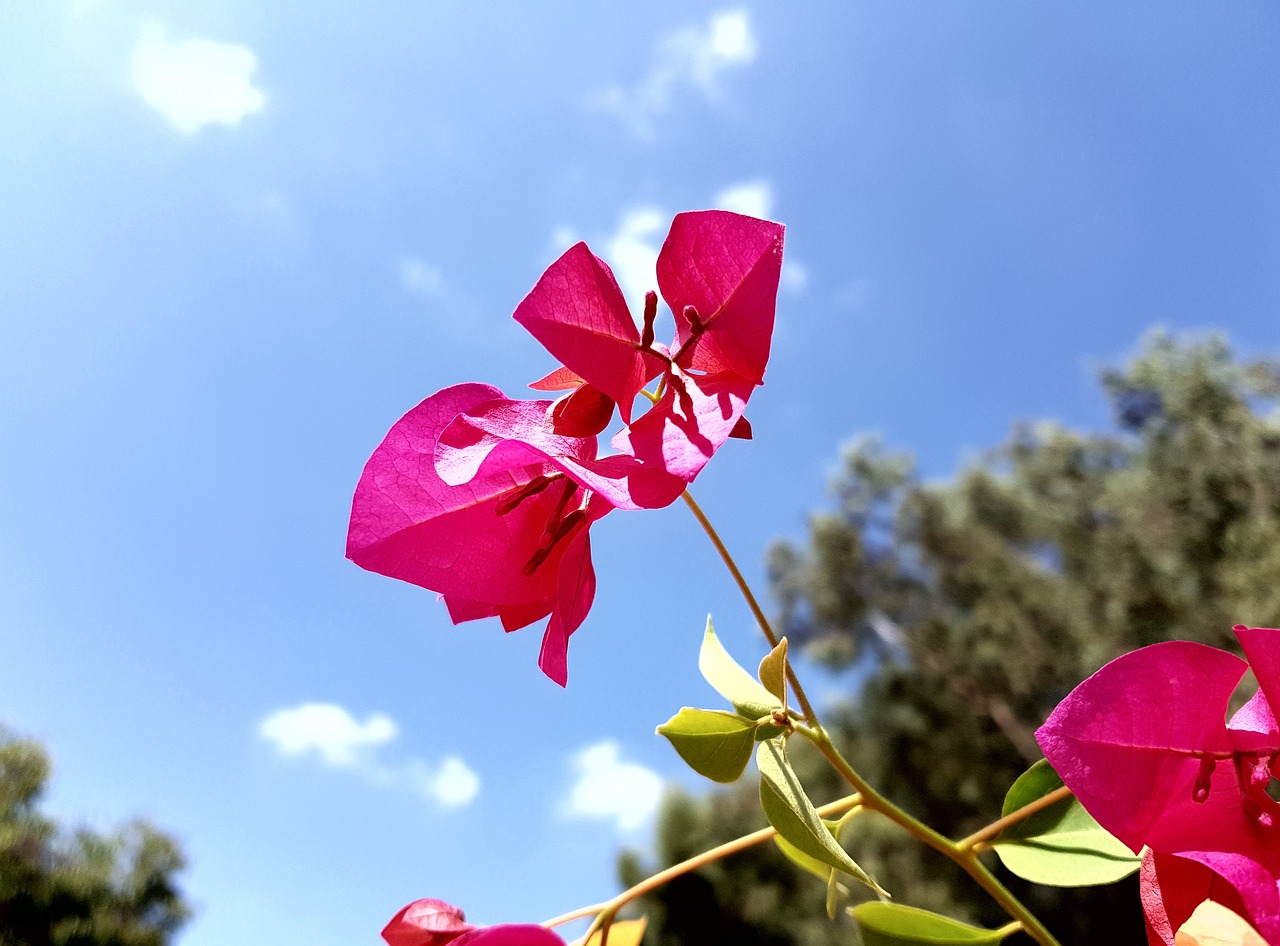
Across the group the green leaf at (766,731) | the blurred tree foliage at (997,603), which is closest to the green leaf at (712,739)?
the green leaf at (766,731)

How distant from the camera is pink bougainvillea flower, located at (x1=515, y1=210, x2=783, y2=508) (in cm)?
20

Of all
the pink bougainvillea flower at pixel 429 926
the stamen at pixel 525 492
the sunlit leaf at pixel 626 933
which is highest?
the stamen at pixel 525 492

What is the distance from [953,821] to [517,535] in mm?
6425

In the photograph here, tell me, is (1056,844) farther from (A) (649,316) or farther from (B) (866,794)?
(A) (649,316)

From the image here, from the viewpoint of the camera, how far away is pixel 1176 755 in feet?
0.67

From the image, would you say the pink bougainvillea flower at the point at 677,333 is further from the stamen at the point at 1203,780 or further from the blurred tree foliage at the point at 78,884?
the blurred tree foliage at the point at 78,884

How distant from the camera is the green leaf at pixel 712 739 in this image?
0.77 feet

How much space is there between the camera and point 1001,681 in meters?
6.11

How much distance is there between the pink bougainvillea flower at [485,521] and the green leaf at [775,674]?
1.9 inches

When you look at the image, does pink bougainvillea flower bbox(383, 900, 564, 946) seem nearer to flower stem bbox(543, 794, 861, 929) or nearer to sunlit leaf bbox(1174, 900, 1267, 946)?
flower stem bbox(543, 794, 861, 929)

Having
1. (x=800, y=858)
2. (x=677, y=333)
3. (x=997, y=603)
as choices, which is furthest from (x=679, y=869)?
(x=997, y=603)

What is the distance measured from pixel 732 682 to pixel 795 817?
0.07 meters

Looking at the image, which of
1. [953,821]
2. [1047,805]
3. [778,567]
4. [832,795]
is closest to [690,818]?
[832,795]

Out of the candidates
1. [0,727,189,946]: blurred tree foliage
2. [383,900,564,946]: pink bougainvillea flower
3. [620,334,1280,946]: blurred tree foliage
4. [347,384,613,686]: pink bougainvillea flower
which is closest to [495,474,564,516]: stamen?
[347,384,613,686]: pink bougainvillea flower
